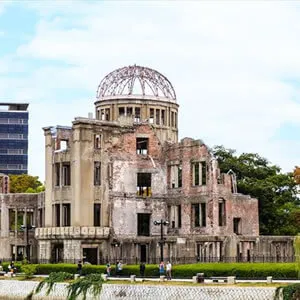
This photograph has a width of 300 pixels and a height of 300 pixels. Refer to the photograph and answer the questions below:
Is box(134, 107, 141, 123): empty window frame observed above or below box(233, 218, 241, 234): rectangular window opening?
above

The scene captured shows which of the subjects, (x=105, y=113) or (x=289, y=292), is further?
(x=105, y=113)

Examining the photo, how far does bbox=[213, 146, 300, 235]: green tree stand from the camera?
8775cm

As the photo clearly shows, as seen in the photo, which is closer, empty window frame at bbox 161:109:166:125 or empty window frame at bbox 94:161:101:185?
empty window frame at bbox 94:161:101:185

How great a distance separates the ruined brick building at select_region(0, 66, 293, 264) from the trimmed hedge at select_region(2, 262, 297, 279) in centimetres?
895

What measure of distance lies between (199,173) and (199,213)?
315 centimetres

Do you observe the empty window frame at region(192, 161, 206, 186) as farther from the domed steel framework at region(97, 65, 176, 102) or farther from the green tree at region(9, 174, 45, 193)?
the green tree at region(9, 174, 45, 193)

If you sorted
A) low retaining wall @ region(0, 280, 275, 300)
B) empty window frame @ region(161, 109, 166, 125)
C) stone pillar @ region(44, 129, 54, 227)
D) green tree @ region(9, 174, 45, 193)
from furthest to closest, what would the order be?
1. green tree @ region(9, 174, 45, 193)
2. empty window frame @ region(161, 109, 166, 125)
3. stone pillar @ region(44, 129, 54, 227)
4. low retaining wall @ region(0, 280, 275, 300)

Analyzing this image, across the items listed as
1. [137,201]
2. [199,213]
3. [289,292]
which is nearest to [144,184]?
[137,201]

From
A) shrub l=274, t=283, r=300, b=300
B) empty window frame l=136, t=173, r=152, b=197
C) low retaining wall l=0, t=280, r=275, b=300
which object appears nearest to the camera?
shrub l=274, t=283, r=300, b=300

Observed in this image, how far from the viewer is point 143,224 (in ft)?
247

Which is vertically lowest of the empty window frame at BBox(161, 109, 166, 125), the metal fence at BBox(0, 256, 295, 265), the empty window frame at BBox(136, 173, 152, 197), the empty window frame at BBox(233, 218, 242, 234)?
the metal fence at BBox(0, 256, 295, 265)

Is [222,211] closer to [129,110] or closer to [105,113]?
[129,110]

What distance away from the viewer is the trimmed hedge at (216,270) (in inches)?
2028

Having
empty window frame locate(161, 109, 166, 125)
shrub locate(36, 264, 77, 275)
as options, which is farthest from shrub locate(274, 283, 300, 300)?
empty window frame locate(161, 109, 166, 125)
